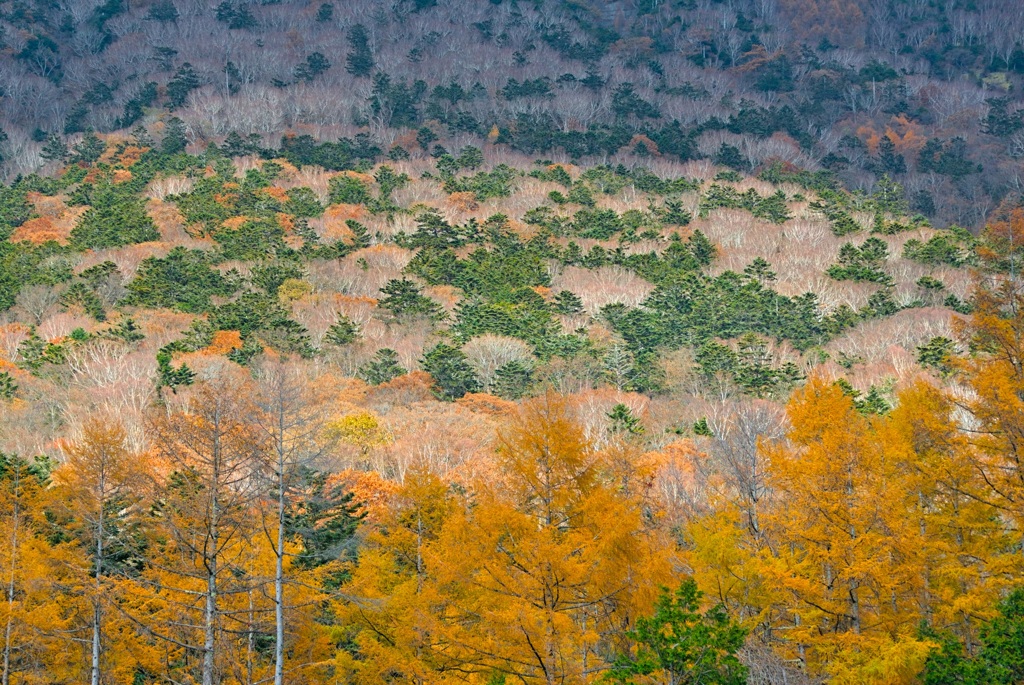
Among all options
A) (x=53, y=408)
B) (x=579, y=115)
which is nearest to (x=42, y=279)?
(x=53, y=408)

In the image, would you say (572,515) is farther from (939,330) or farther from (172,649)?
(939,330)

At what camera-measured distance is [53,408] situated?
143ft

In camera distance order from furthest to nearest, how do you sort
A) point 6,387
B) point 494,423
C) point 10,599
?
point 494,423 < point 6,387 < point 10,599

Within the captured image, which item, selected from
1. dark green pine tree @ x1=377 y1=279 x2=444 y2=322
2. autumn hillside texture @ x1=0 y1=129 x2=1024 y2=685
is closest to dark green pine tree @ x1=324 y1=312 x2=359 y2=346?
autumn hillside texture @ x1=0 y1=129 x2=1024 y2=685

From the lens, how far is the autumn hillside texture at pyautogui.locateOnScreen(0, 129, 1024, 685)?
17.4 metres

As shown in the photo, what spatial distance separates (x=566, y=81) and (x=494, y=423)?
82403mm

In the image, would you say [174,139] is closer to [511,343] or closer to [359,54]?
[359,54]

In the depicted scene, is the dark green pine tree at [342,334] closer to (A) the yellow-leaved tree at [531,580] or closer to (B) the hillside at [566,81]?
(A) the yellow-leaved tree at [531,580]

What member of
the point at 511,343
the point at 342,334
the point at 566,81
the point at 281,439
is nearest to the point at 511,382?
the point at 511,343

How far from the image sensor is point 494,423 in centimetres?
4506

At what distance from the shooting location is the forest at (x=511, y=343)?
1788cm

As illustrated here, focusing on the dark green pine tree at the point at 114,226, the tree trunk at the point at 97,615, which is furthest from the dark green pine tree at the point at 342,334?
the tree trunk at the point at 97,615

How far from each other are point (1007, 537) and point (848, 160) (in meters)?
97.2

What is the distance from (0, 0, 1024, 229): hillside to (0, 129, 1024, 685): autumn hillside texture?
705 centimetres
